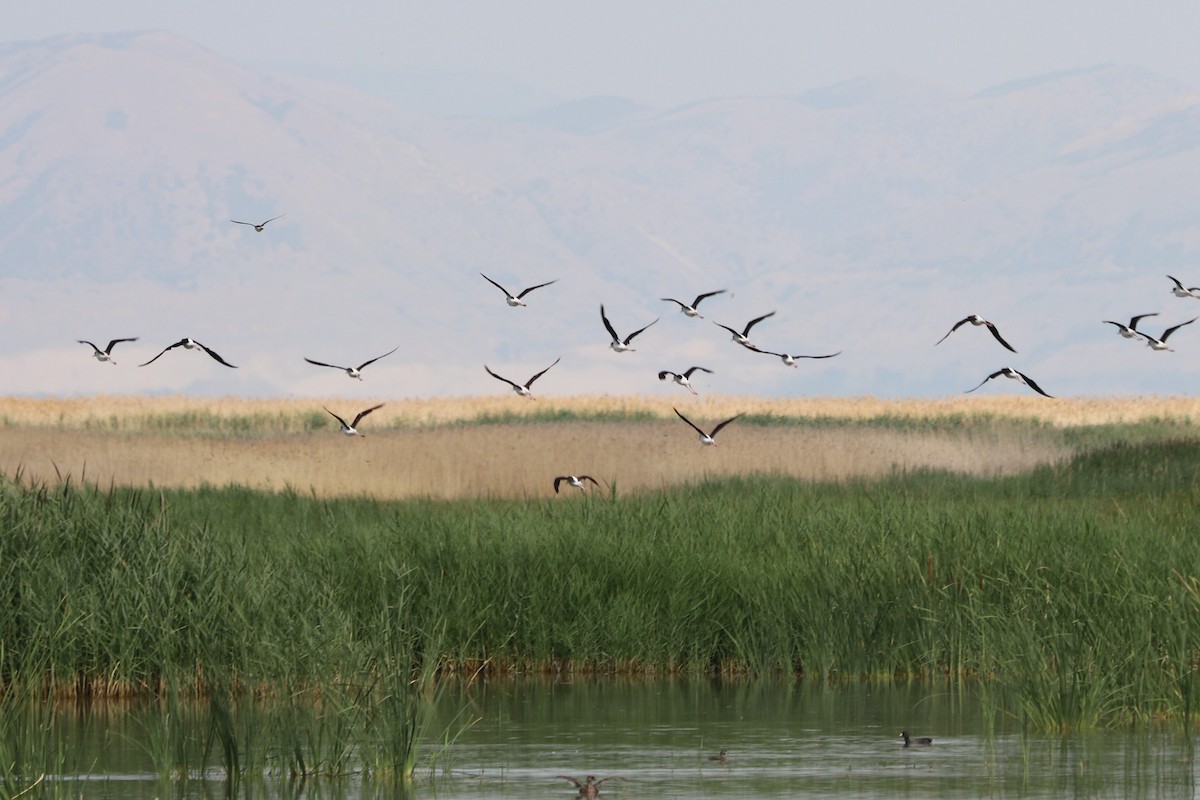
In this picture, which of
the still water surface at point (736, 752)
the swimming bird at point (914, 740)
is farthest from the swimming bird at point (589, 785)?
the swimming bird at point (914, 740)

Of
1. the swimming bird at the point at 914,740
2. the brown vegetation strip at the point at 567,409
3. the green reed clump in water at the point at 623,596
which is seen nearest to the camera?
the swimming bird at the point at 914,740

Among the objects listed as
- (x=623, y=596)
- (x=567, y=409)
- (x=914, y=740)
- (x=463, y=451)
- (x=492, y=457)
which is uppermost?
(x=567, y=409)

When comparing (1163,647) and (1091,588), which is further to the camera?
(1091,588)

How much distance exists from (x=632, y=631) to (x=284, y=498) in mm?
10167

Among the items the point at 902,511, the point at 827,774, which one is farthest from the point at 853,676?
the point at 827,774

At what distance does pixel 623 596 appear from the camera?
53.3 ft

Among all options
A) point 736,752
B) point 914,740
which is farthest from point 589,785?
point 914,740

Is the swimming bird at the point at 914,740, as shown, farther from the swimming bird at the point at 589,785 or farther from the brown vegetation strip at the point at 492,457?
the brown vegetation strip at the point at 492,457

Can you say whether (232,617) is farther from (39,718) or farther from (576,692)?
(576,692)

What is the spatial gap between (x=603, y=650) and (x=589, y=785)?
19.1 ft

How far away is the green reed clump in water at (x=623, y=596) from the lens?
43.5 feet

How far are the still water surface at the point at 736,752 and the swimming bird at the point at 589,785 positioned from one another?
0.06 metres

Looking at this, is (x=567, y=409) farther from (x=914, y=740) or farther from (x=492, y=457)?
(x=914, y=740)

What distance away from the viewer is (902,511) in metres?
19.0
